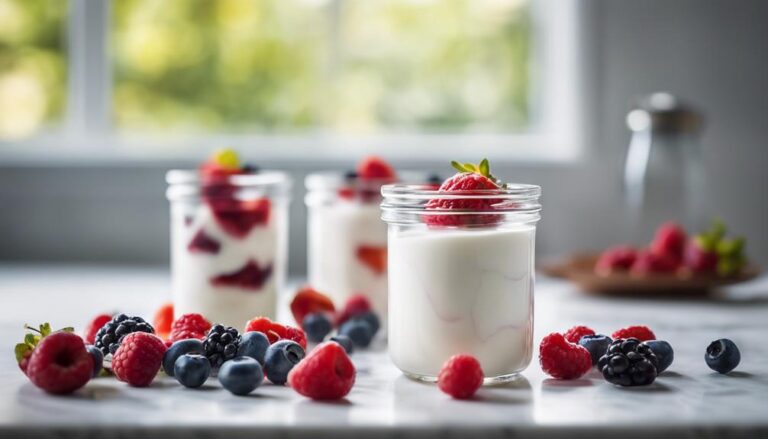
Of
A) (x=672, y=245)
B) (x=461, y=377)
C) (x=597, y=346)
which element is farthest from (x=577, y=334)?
(x=672, y=245)

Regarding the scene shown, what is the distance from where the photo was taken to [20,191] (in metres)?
2.47

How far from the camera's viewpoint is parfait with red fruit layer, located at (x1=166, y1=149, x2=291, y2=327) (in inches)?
54.2

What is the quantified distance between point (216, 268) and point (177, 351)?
0.36 metres

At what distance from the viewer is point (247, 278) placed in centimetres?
139

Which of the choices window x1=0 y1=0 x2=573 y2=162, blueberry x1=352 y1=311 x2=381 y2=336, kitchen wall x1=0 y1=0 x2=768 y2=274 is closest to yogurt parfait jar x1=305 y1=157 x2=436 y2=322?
blueberry x1=352 y1=311 x2=381 y2=336

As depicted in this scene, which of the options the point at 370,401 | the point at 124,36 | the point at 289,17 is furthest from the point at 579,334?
the point at 124,36

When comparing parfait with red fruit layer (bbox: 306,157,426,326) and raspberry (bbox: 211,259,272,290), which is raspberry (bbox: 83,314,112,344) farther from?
parfait with red fruit layer (bbox: 306,157,426,326)

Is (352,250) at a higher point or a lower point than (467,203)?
lower

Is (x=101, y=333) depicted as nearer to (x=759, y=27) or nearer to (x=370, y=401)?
(x=370, y=401)

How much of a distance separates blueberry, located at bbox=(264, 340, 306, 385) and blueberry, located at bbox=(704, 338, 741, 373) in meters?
0.52

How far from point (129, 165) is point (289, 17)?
2.28ft

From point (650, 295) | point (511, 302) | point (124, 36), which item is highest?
point (124, 36)

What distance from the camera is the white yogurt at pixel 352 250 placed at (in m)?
1.49

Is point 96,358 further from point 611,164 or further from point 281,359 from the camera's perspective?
point 611,164
